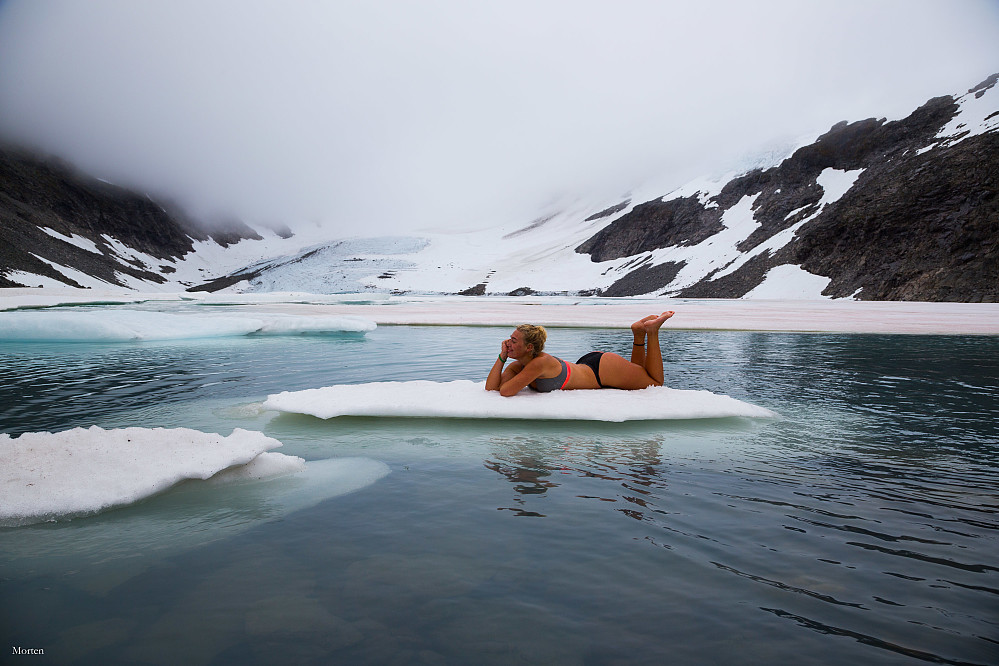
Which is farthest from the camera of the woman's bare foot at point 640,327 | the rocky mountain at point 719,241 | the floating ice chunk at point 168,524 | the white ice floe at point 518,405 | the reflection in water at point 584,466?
the rocky mountain at point 719,241

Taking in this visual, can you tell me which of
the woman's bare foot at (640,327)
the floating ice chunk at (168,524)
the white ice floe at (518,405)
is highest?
the woman's bare foot at (640,327)

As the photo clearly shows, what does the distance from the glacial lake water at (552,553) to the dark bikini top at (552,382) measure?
901 mm

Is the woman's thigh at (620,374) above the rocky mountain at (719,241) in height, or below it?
below

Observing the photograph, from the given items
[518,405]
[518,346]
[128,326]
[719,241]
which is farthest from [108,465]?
[719,241]

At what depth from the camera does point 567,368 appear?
7324mm

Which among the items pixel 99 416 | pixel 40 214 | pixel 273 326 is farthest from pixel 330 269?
pixel 99 416

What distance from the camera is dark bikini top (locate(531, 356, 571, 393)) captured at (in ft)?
23.3

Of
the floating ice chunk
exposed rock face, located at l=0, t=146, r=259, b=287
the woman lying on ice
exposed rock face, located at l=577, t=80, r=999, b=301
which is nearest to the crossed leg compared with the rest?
the woman lying on ice

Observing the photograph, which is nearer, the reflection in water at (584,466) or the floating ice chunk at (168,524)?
the floating ice chunk at (168,524)

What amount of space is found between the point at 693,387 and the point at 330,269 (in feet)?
343

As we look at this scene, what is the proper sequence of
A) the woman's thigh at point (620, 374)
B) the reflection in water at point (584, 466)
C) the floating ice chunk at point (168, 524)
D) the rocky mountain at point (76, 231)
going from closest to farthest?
the floating ice chunk at point (168, 524) → the reflection in water at point (584, 466) → the woman's thigh at point (620, 374) → the rocky mountain at point (76, 231)

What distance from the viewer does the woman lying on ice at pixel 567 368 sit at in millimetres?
6668

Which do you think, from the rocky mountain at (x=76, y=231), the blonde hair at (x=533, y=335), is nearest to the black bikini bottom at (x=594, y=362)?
the blonde hair at (x=533, y=335)

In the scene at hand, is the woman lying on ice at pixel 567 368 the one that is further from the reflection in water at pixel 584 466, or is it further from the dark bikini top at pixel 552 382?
the reflection in water at pixel 584 466
